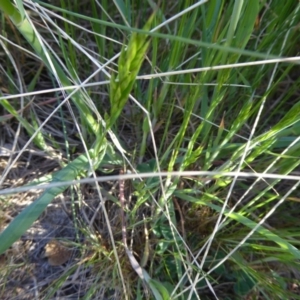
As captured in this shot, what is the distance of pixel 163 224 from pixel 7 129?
0.38 m

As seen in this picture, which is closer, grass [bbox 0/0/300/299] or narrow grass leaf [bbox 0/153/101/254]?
narrow grass leaf [bbox 0/153/101/254]

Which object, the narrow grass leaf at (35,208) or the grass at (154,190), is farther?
the grass at (154,190)

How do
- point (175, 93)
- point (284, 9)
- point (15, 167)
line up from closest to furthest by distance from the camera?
point (284, 9) < point (175, 93) < point (15, 167)

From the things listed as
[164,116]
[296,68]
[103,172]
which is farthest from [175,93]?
[296,68]

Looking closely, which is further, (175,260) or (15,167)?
(15,167)

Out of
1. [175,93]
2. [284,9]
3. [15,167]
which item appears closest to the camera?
[284,9]

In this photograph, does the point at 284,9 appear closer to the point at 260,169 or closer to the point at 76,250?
the point at 260,169

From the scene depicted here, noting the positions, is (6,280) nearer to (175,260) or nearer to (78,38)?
(175,260)

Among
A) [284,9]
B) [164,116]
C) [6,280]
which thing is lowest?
[6,280]

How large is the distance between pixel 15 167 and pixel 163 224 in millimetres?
323

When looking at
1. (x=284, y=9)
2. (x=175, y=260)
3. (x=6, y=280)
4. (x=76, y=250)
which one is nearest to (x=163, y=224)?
(x=175, y=260)

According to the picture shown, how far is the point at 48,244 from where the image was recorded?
2.92 feet

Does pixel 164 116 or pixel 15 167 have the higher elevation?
pixel 164 116

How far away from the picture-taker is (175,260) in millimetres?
830
